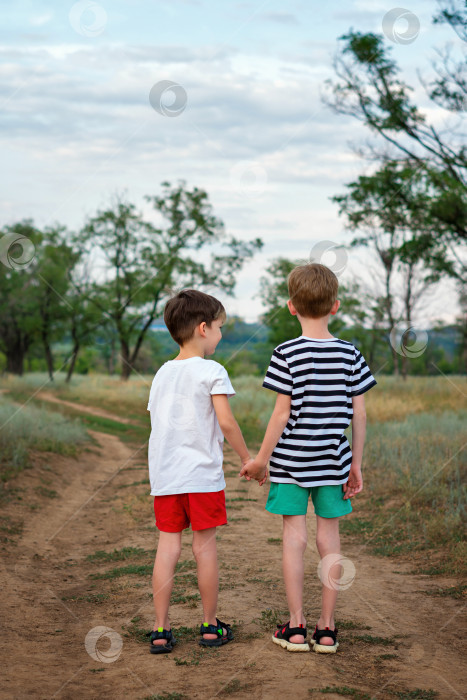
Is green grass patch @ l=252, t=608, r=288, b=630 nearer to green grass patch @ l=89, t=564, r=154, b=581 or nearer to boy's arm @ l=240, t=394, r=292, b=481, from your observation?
boy's arm @ l=240, t=394, r=292, b=481

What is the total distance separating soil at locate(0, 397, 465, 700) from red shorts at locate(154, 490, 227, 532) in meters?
0.63

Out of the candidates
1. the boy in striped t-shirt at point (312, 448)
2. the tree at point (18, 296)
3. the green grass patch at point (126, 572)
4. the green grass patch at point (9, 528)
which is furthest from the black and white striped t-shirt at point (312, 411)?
the tree at point (18, 296)

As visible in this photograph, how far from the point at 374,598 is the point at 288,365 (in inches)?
80.8

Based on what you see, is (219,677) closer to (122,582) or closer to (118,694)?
(118,694)

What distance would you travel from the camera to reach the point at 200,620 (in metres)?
3.98

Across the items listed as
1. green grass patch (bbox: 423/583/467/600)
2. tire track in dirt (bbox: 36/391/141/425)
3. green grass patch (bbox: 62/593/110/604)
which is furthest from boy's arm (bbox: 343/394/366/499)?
tire track in dirt (bbox: 36/391/141/425)

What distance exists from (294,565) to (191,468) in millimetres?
723

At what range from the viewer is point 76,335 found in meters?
36.2

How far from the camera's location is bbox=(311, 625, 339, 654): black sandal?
3.37 m

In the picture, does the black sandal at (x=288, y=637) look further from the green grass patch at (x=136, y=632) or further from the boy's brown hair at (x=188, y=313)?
the boy's brown hair at (x=188, y=313)

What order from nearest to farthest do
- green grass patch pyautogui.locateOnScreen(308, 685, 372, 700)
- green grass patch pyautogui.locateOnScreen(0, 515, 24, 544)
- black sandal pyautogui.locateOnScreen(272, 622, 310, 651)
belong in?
green grass patch pyautogui.locateOnScreen(308, 685, 372, 700) → black sandal pyautogui.locateOnScreen(272, 622, 310, 651) → green grass patch pyautogui.locateOnScreen(0, 515, 24, 544)

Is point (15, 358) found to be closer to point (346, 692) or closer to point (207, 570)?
point (207, 570)

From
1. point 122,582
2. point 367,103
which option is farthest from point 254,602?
point 367,103

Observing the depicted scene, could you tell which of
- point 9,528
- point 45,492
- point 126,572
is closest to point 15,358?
point 45,492
